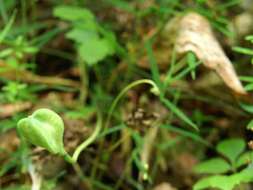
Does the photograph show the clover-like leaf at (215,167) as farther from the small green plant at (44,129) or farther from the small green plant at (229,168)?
the small green plant at (44,129)

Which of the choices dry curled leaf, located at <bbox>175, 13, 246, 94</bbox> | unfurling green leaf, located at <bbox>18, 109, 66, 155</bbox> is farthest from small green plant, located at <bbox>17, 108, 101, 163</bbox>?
dry curled leaf, located at <bbox>175, 13, 246, 94</bbox>

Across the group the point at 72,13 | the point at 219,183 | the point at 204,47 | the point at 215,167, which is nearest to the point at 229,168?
the point at 215,167

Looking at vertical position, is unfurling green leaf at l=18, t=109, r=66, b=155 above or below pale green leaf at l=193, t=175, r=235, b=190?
above

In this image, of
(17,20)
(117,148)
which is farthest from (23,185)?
(17,20)

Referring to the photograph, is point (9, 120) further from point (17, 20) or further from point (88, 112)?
point (17, 20)

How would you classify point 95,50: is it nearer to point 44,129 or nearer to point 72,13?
point 72,13

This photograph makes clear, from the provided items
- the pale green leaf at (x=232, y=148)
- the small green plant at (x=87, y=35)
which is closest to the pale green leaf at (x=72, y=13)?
the small green plant at (x=87, y=35)

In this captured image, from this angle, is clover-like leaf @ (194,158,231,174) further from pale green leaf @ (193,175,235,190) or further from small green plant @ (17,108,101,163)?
small green plant @ (17,108,101,163)
